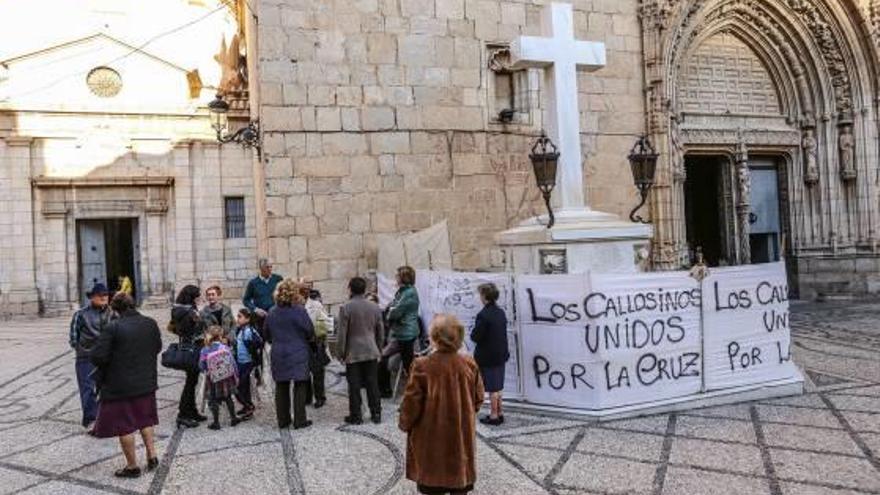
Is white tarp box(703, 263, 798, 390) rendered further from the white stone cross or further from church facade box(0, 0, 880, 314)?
church facade box(0, 0, 880, 314)

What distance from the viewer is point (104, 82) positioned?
19797mm

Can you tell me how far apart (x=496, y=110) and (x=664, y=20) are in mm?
3837

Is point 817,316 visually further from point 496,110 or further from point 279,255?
point 279,255

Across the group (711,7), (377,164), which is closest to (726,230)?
(711,7)

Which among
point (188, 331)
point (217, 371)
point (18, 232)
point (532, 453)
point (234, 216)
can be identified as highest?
point (234, 216)

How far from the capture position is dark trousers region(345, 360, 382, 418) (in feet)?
20.6

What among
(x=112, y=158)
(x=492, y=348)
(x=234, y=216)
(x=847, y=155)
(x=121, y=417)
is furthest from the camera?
(x=234, y=216)

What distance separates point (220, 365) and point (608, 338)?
11.7ft

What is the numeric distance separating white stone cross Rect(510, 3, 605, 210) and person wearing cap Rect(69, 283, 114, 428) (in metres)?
4.77

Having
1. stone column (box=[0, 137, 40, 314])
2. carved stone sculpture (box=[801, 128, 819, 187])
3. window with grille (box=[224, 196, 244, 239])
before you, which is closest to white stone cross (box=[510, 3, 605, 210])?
carved stone sculpture (box=[801, 128, 819, 187])

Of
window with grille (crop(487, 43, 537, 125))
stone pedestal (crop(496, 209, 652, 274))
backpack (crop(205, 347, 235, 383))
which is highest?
window with grille (crop(487, 43, 537, 125))

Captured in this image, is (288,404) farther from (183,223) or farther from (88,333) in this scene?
(183,223)

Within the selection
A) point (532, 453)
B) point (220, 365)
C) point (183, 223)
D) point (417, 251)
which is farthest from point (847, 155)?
point (183, 223)

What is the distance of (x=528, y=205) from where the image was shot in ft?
38.2
